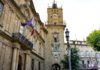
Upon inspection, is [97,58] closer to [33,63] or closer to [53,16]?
[53,16]

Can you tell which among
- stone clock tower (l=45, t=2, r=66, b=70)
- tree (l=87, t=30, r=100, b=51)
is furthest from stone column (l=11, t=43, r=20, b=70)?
tree (l=87, t=30, r=100, b=51)

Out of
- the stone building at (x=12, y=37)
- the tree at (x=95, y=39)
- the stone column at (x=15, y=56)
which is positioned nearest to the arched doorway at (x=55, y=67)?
the tree at (x=95, y=39)

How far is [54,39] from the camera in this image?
117ft

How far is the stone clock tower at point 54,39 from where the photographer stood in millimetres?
33406

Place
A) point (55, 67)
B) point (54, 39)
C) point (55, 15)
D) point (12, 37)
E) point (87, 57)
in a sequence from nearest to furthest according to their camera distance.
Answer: point (12, 37) → point (55, 67) → point (54, 39) → point (55, 15) → point (87, 57)

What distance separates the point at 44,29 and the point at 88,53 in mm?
15498

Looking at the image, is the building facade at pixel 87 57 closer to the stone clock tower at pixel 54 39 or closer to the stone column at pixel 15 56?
the stone clock tower at pixel 54 39

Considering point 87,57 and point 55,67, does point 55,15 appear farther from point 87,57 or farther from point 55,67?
point 87,57

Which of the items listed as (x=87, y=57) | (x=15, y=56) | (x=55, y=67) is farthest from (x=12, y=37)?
(x=87, y=57)

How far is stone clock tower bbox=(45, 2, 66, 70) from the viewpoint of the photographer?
33.4 m

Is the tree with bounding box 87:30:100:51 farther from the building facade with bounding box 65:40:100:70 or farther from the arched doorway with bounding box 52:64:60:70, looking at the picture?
the building facade with bounding box 65:40:100:70

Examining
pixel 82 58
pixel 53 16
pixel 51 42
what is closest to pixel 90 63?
pixel 82 58

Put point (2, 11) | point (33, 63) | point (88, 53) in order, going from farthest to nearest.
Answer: point (88, 53) < point (33, 63) < point (2, 11)

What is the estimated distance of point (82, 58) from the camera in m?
40.6
